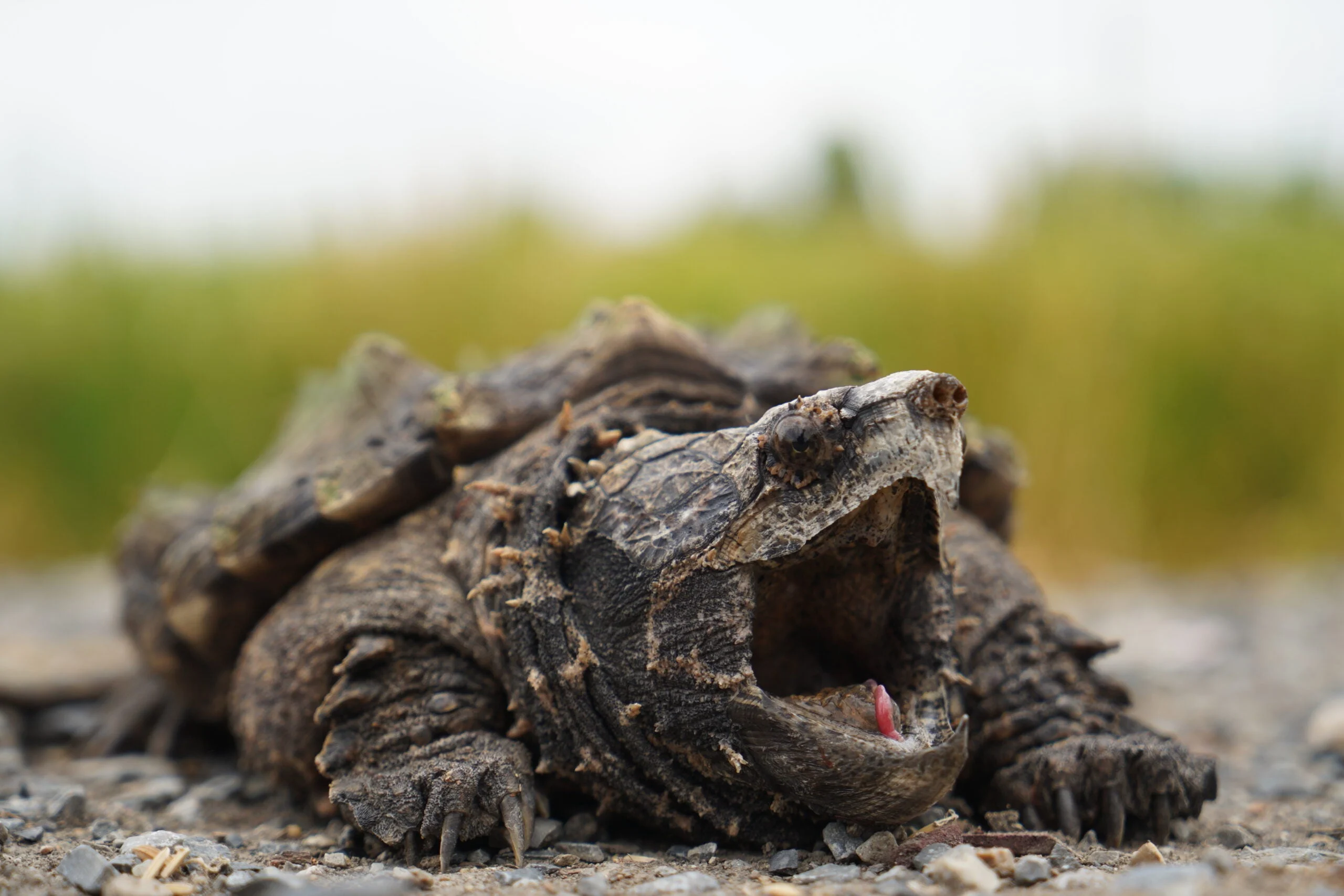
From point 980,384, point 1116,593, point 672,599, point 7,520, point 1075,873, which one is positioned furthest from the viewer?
point 7,520

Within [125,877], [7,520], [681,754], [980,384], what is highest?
[980,384]

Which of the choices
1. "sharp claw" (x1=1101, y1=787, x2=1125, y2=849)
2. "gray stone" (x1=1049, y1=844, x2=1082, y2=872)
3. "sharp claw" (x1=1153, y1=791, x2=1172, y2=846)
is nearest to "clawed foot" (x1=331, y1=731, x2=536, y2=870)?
"gray stone" (x1=1049, y1=844, x2=1082, y2=872)

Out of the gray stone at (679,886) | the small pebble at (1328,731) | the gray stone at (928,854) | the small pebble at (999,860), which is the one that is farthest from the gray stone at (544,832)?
the small pebble at (1328,731)

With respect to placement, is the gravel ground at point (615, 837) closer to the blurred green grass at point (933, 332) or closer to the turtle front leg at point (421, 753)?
the turtle front leg at point (421, 753)

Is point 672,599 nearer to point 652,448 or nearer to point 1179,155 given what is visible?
point 652,448

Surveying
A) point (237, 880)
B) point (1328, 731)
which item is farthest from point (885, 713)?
point (1328, 731)

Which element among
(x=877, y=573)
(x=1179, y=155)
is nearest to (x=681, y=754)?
(x=877, y=573)

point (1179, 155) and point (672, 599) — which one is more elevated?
point (1179, 155)
